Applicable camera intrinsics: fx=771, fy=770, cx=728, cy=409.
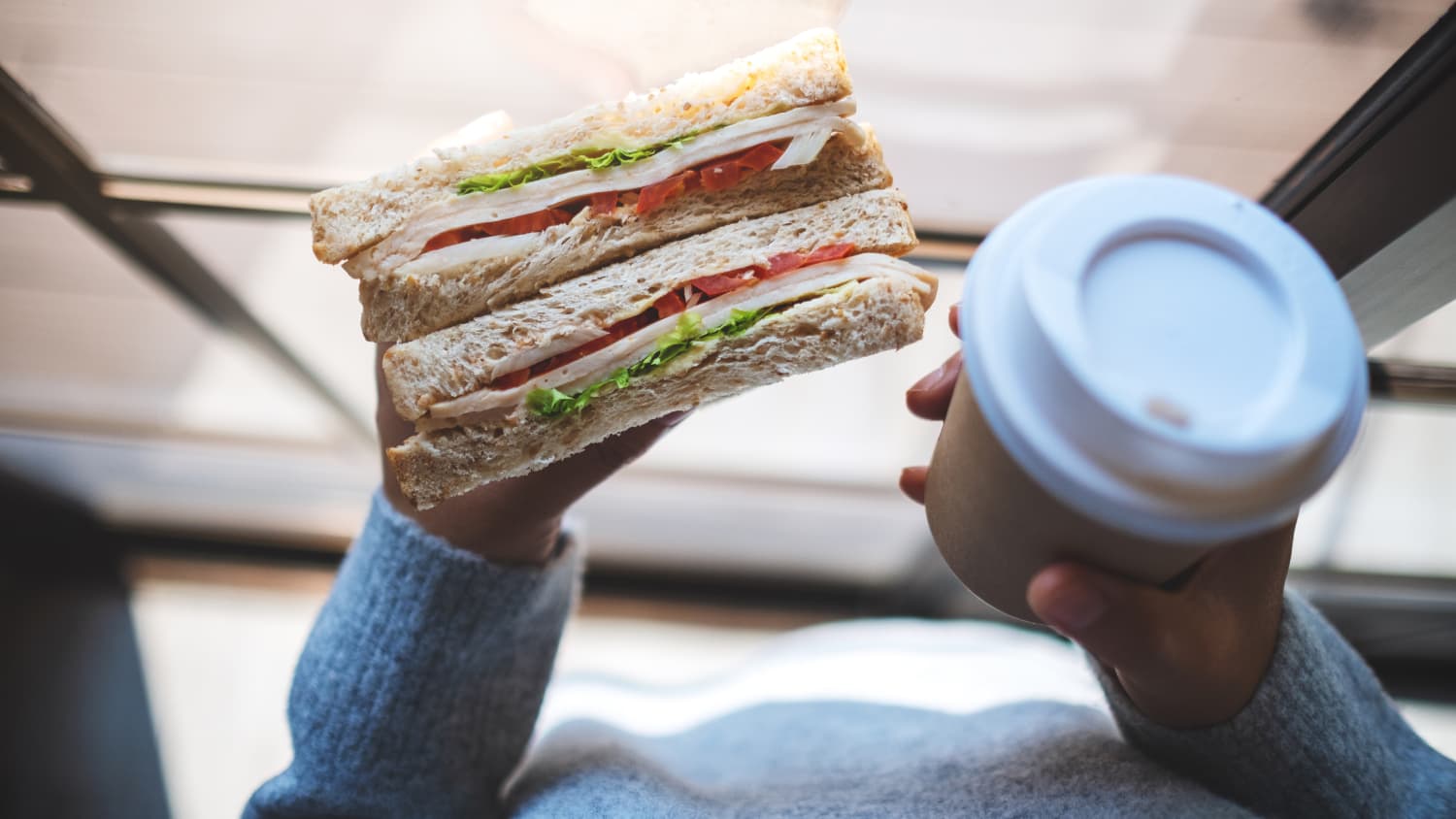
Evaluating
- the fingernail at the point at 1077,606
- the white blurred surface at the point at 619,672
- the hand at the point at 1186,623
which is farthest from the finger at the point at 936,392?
the white blurred surface at the point at 619,672

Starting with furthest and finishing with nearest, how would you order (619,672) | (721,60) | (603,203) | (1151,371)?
(619,672), (721,60), (603,203), (1151,371)

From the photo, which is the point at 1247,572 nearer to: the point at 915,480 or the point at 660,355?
the point at 915,480

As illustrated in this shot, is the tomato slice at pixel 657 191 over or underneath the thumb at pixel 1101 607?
over

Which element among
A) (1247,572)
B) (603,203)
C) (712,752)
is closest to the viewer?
(1247,572)

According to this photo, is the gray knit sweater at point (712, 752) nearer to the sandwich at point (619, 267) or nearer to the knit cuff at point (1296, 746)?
the knit cuff at point (1296, 746)

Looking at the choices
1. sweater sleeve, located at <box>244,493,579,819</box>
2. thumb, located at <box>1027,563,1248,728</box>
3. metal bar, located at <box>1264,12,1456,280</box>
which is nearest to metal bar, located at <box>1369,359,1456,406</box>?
metal bar, located at <box>1264,12,1456,280</box>

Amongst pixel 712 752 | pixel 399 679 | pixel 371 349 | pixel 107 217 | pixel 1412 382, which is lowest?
pixel 712 752

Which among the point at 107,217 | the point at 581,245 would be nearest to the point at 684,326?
the point at 581,245

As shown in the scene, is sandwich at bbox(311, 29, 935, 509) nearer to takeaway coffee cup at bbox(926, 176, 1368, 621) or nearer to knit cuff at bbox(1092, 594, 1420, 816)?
takeaway coffee cup at bbox(926, 176, 1368, 621)
